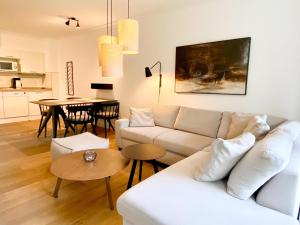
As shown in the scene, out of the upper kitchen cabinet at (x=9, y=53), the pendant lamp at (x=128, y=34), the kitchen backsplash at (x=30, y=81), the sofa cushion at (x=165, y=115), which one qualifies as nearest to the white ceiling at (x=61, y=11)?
the upper kitchen cabinet at (x=9, y=53)

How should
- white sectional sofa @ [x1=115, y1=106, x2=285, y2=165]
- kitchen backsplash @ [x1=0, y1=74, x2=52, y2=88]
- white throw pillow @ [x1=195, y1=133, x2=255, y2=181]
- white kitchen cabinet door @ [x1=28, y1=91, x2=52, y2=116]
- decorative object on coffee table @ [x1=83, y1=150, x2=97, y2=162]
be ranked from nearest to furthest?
white throw pillow @ [x1=195, y1=133, x2=255, y2=181], decorative object on coffee table @ [x1=83, y1=150, x2=97, y2=162], white sectional sofa @ [x1=115, y1=106, x2=285, y2=165], kitchen backsplash @ [x1=0, y1=74, x2=52, y2=88], white kitchen cabinet door @ [x1=28, y1=91, x2=52, y2=116]

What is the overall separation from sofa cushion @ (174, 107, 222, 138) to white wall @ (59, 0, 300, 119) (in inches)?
12.5

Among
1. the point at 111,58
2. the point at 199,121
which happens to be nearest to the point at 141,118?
the point at 199,121

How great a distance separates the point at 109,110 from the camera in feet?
15.5

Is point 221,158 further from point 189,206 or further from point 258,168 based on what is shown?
point 189,206

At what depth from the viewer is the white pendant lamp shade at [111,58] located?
2.43m

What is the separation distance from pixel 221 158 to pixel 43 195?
1.93 metres

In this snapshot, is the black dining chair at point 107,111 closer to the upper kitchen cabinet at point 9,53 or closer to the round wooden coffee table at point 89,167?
the round wooden coffee table at point 89,167

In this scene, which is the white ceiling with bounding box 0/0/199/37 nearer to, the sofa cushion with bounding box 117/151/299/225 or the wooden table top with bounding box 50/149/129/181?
the wooden table top with bounding box 50/149/129/181

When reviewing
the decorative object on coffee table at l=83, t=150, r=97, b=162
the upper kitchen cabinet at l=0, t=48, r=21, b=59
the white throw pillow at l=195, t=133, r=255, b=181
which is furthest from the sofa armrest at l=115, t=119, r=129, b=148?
the upper kitchen cabinet at l=0, t=48, r=21, b=59

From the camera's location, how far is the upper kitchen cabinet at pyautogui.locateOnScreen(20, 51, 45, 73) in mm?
6005

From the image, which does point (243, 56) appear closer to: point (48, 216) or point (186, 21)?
point (186, 21)

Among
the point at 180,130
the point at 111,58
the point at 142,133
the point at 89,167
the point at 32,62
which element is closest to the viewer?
the point at 89,167

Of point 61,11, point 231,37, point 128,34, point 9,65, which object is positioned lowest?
point 9,65
